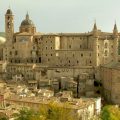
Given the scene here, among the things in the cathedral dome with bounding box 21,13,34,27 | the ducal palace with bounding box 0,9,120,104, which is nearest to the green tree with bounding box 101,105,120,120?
the ducal palace with bounding box 0,9,120,104

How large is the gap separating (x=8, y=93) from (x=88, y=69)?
16.0m

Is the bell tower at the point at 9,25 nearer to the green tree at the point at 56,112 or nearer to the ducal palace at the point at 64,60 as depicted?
the ducal palace at the point at 64,60

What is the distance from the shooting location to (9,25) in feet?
198

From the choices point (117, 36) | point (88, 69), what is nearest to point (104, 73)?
point (88, 69)

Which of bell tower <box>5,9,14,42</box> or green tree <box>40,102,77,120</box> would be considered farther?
bell tower <box>5,9,14,42</box>

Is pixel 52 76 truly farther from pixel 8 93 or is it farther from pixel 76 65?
pixel 8 93

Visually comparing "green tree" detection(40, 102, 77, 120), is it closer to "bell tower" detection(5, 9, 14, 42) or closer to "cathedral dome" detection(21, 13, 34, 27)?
"bell tower" detection(5, 9, 14, 42)

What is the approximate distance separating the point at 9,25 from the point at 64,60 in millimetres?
9847

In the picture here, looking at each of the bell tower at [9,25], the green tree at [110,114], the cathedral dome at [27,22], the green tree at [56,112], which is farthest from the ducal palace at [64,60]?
the green tree at [56,112]

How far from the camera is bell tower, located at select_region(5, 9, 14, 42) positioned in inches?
2359

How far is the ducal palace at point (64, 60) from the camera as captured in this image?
51.9 meters

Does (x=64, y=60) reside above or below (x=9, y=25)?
below

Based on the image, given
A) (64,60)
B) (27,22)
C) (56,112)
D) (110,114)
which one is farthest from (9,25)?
(56,112)

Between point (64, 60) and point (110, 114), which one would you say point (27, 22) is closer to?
point (64, 60)
